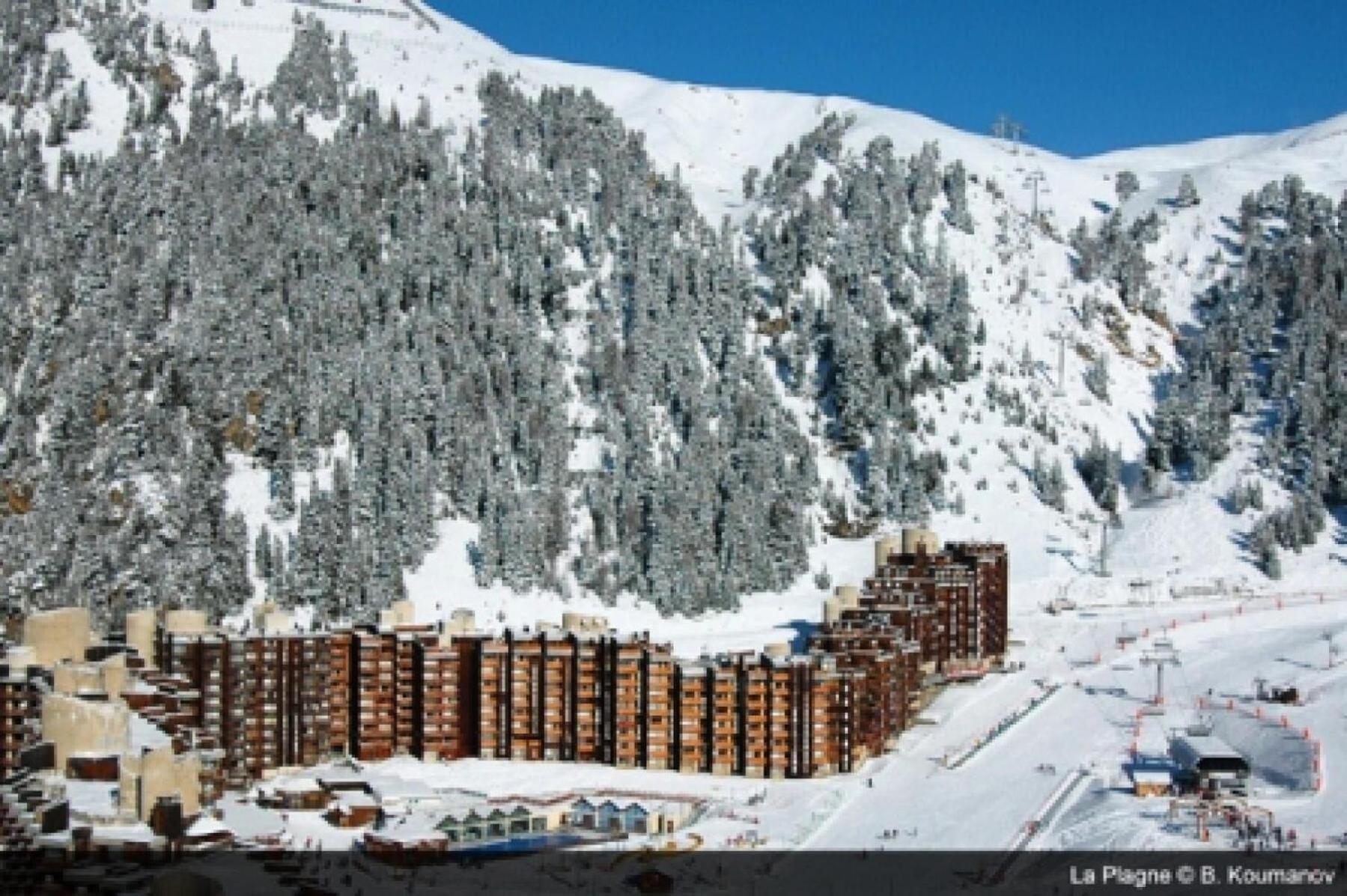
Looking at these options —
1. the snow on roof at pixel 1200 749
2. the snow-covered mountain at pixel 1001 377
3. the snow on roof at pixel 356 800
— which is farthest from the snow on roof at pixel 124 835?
the snow-covered mountain at pixel 1001 377

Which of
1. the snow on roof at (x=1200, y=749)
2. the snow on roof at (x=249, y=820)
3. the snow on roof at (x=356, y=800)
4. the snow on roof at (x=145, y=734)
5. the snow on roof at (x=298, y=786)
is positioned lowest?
the snow on roof at (x=356, y=800)

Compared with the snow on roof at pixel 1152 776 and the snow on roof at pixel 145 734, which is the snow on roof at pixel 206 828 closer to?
the snow on roof at pixel 145 734

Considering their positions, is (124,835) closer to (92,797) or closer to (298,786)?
(92,797)

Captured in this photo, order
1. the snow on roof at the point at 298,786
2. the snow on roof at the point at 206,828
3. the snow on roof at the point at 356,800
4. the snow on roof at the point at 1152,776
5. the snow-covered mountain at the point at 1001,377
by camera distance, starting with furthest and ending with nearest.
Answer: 1. the snow-covered mountain at the point at 1001,377
2. the snow on roof at the point at 1152,776
3. the snow on roof at the point at 298,786
4. the snow on roof at the point at 356,800
5. the snow on roof at the point at 206,828

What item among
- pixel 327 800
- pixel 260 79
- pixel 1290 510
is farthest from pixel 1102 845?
pixel 260 79

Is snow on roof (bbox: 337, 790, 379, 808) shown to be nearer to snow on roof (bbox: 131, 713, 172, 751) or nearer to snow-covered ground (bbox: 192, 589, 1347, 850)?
snow-covered ground (bbox: 192, 589, 1347, 850)

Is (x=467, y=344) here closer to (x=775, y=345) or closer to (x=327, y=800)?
(x=775, y=345)

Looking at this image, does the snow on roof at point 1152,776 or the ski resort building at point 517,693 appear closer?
the snow on roof at point 1152,776

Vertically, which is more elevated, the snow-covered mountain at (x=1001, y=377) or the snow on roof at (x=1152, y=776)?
the snow-covered mountain at (x=1001, y=377)

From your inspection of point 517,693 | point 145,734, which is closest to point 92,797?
point 145,734

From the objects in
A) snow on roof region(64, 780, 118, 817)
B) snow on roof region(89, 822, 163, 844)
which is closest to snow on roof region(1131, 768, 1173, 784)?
snow on roof region(89, 822, 163, 844)
